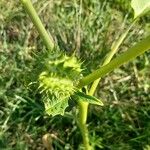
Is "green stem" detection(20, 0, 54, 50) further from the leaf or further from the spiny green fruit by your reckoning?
the leaf

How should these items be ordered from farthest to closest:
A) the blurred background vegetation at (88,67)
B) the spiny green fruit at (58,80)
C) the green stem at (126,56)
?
the blurred background vegetation at (88,67), the spiny green fruit at (58,80), the green stem at (126,56)

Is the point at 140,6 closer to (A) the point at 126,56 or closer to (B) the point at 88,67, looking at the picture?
(A) the point at 126,56

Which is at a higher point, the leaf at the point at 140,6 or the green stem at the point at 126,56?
the leaf at the point at 140,6

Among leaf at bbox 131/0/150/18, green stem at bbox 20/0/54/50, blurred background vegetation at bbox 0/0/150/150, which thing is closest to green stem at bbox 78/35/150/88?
green stem at bbox 20/0/54/50

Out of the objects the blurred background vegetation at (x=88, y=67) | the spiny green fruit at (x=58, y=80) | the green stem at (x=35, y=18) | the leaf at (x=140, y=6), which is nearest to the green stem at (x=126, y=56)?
the spiny green fruit at (x=58, y=80)

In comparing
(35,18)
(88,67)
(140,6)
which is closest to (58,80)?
(35,18)

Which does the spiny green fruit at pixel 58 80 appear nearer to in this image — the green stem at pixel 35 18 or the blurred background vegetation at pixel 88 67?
the green stem at pixel 35 18

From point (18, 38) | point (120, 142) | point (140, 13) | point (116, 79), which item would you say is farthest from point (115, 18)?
point (140, 13)
